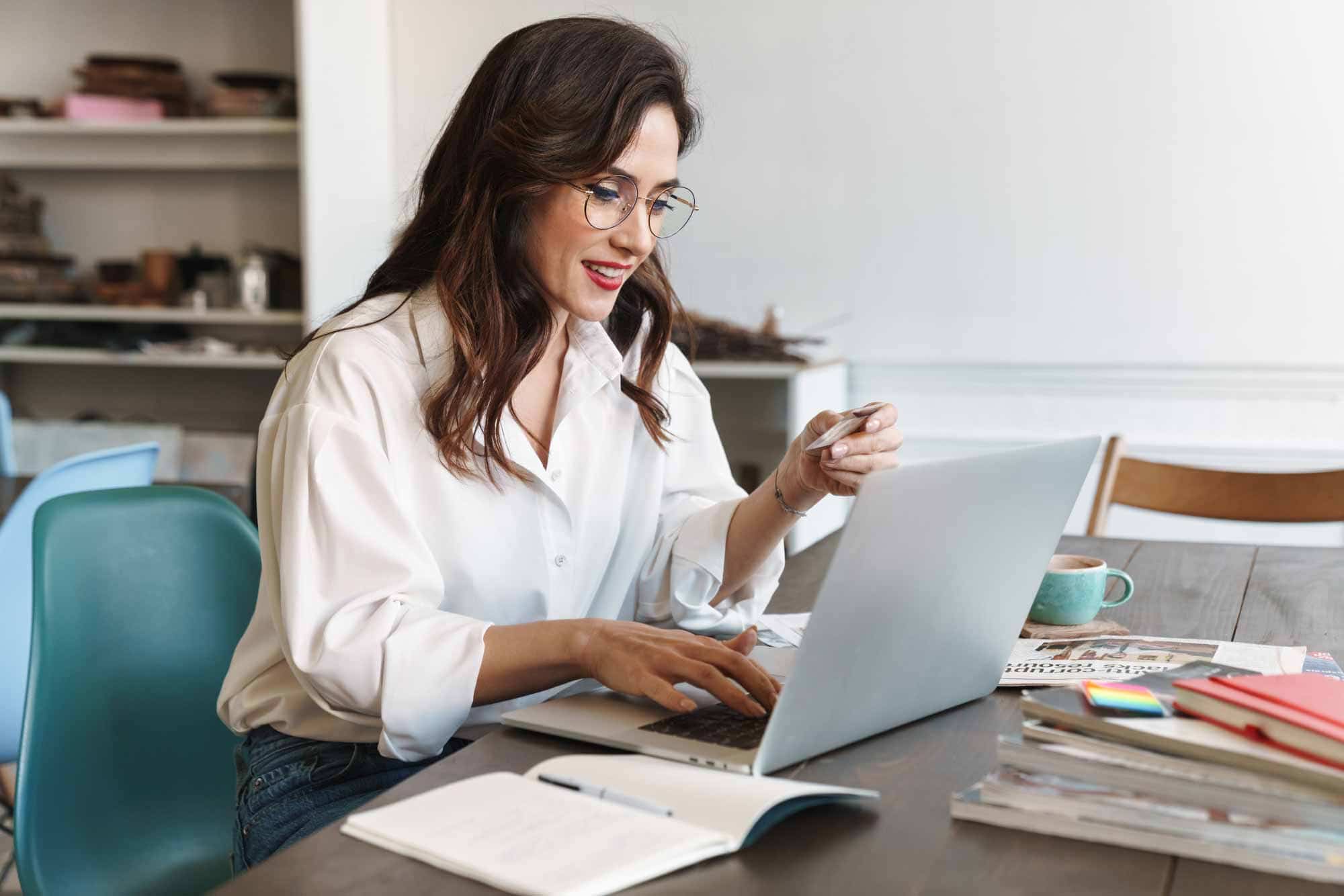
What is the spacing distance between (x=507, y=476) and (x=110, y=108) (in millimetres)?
3347

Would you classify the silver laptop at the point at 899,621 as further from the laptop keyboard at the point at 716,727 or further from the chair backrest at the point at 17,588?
the chair backrest at the point at 17,588

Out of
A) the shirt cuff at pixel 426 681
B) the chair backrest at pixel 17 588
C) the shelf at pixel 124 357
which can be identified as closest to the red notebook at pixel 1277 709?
the shirt cuff at pixel 426 681

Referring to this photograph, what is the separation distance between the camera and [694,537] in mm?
1496

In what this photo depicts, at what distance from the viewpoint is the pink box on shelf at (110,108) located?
4.06 metres

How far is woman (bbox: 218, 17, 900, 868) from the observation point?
3.63 ft

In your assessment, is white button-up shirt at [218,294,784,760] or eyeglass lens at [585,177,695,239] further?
eyeglass lens at [585,177,695,239]

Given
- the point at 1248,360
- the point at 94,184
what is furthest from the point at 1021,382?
the point at 94,184

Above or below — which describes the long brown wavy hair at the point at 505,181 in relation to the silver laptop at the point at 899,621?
above

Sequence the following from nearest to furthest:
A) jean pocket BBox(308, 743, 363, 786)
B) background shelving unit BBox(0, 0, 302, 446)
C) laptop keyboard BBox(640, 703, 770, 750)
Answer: laptop keyboard BBox(640, 703, 770, 750) → jean pocket BBox(308, 743, 363, 786) → background shelving unit BBox(0, 0, 302, 446)

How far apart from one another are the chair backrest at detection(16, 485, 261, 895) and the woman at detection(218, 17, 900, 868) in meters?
0.20

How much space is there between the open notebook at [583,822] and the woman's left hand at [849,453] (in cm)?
42

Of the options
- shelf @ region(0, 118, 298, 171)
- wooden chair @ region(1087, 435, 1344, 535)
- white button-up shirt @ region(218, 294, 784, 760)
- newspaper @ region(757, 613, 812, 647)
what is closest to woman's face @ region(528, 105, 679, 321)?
white button-up shirt @ region(218, 294, 784, 760)

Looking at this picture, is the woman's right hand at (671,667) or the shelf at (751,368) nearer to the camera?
the woman's right hand at (671,667)

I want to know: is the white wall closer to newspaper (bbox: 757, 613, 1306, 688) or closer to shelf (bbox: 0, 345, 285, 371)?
shelf (bbox: 0, 345, 285, 371)
